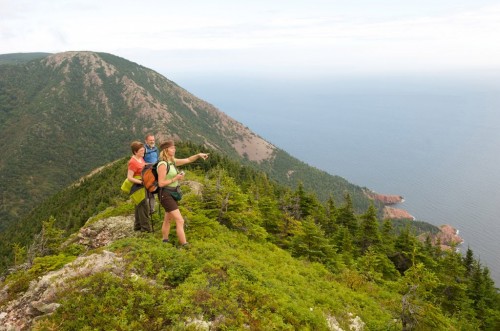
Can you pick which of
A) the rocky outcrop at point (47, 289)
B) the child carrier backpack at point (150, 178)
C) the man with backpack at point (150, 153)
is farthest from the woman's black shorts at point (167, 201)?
the man with backpack at point (150, 153)

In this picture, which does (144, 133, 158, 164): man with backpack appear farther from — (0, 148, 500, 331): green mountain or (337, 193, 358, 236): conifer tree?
(337, 193, 358, 236): conifer tree

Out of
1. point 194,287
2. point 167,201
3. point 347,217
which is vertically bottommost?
point 347,217

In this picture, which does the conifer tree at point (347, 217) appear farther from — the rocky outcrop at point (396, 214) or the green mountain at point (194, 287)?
the rocky outcrop at point (396, 214)

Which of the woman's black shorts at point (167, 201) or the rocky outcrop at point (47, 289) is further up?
the woman's black shorts at point (167, 201)

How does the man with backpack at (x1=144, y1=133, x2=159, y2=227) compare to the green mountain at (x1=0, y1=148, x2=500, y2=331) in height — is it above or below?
above

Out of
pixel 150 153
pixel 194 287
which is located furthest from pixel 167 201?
pixel 150 153

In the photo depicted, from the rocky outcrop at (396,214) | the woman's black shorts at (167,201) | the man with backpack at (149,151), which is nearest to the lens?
the woman's black shorts at (167,201)

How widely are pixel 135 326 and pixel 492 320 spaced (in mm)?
30046

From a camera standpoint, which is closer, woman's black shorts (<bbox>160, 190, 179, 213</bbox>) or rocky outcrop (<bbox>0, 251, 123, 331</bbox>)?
rocky outcrop (<bbox>0, 251, 123, 331</bbox>)

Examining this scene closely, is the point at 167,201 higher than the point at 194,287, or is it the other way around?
the point at 167,201

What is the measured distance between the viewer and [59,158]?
161 m

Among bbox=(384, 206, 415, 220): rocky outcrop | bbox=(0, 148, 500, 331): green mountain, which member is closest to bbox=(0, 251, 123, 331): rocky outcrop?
bbox=(0, 148, 500, 331): green mountain

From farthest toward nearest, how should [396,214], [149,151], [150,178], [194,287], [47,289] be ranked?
[396,214]
[149,151]
[150,178]
[194,287]
[47,289]

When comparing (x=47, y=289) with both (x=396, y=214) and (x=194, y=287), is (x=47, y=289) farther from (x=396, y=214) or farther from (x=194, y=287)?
(x=396, y=214)
